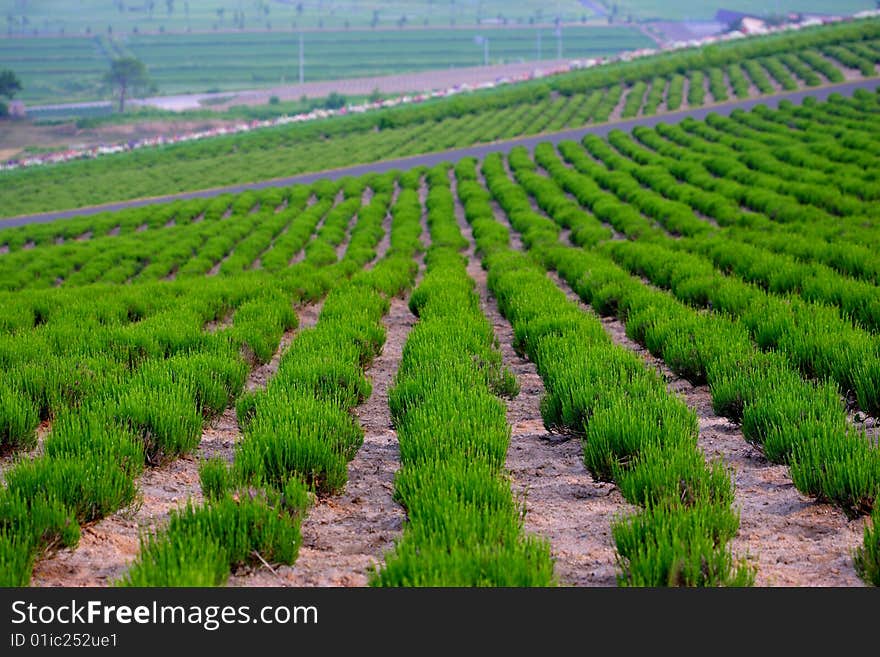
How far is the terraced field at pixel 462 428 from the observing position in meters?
3.48

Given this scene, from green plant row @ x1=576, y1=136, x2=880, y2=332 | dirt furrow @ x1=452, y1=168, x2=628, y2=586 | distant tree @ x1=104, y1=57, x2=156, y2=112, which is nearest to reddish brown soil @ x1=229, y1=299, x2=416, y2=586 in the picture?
dirt furrow @ x1=452, y1=168, x2=628, y2=586

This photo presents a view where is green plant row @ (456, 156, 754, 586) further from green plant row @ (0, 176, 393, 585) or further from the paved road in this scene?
the paved road

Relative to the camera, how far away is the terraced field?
11.4 feet

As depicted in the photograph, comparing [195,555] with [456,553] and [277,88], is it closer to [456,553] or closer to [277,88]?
[456,553]

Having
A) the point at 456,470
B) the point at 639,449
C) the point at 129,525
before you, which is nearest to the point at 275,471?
the point at 129,525

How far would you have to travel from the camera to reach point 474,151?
38844 mm

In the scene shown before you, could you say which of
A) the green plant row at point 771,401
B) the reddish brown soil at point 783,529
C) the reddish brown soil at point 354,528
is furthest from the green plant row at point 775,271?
the reddish brown soil at point 354,528

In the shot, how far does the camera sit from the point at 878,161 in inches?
805

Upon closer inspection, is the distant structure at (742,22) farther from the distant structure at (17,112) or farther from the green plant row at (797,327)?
the green plant row at (797,327)

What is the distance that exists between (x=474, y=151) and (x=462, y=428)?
35189mm

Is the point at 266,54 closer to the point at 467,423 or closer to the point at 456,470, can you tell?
the point at 467,423

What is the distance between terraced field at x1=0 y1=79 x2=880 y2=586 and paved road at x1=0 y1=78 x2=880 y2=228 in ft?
82.3

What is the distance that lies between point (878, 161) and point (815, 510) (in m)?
18.9

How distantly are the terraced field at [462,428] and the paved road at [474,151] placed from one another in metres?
25.1
